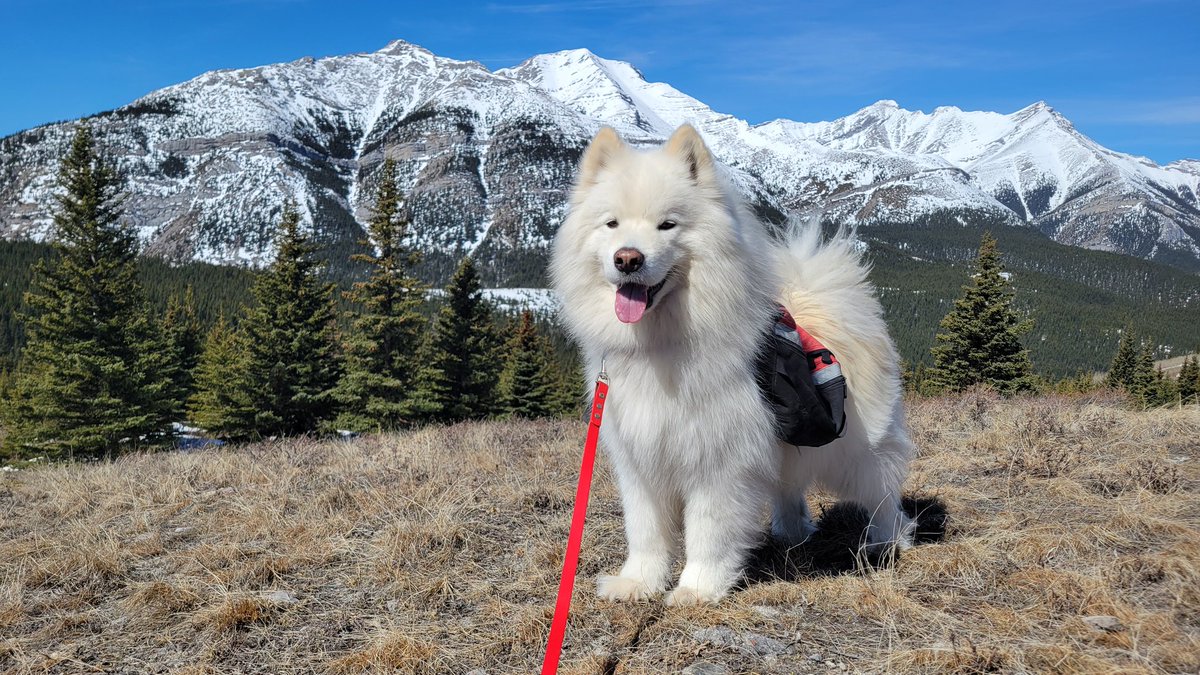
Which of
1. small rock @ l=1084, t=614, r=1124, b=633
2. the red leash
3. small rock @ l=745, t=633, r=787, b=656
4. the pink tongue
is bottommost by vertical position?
small rock @ l=745, t=633, r=787, b=656

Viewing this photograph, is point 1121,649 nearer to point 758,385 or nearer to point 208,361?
point 758,385

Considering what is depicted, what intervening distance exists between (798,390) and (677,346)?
27.9 inches

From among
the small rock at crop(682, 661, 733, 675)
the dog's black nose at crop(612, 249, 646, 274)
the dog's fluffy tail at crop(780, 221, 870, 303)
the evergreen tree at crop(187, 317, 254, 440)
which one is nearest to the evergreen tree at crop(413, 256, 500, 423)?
the evergreen tree at crop(187, 317, 254, 440)

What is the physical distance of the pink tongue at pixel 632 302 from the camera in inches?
128

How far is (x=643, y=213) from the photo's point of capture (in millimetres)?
3395

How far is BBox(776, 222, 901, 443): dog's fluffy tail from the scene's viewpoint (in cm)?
419

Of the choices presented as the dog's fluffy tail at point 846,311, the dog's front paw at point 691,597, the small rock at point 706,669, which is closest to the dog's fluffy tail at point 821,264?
the dog's fluffy tail at point 846,311

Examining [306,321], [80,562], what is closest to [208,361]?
[306,321]

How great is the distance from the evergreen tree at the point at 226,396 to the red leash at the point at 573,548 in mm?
32361

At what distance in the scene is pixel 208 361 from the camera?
3953 centimetres

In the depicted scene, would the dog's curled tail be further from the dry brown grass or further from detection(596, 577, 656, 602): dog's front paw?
detection(596, 577, 656, 602): dog's front paw

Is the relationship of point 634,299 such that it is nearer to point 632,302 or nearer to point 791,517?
point 632,302

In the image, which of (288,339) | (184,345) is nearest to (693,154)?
(288,339)

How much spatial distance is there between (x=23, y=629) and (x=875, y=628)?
14.1 ft
